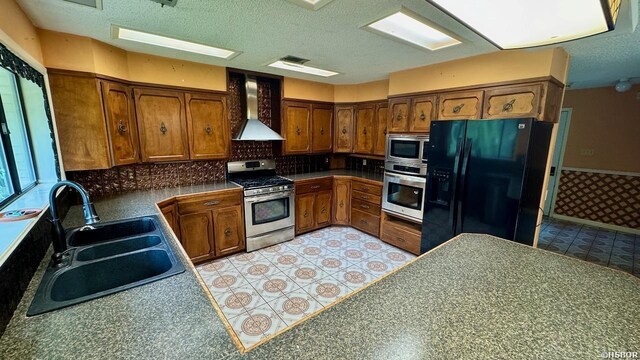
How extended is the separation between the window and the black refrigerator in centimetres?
346

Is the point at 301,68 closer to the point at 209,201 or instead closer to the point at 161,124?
the point at 161,124

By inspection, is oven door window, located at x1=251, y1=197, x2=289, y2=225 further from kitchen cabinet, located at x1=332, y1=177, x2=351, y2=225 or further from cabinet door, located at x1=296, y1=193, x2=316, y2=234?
kitchen cabinet, located at x1=332, y1=177, x2=351, y2=225

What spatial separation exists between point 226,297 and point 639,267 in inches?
191

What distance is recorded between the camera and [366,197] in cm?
387

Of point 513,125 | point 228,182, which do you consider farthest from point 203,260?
point 513,125

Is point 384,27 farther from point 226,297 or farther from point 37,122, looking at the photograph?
point 37,122

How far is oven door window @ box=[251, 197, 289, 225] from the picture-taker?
3.31 m

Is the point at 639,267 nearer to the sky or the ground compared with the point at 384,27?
nearer to the ground

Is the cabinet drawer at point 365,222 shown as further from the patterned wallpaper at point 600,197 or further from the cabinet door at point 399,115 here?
the patterned wallpaper at point 600,197

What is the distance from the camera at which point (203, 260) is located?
3.02 m

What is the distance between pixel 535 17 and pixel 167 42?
2.83 meters

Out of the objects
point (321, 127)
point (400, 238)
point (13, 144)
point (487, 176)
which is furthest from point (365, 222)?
point (13, 144)

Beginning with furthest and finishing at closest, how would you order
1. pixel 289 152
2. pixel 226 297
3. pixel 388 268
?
pixel 289 152 → pixel 388 268 → pixel 226 297

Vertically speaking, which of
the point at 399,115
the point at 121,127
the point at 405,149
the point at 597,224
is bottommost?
the point at 597,224
